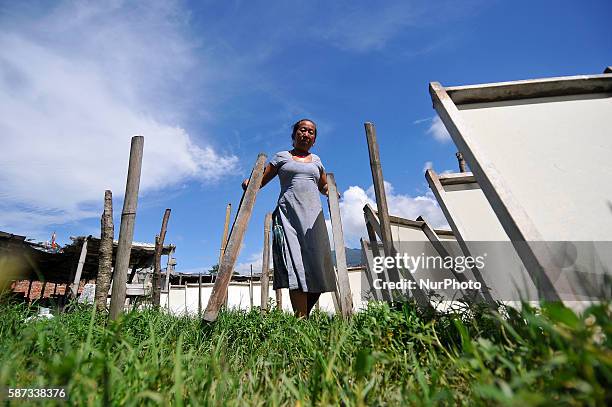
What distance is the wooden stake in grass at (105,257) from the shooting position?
435cm

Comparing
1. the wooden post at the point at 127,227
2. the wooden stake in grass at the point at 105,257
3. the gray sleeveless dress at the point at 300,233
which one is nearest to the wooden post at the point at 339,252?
the gray sleeveless dress at the point at 300,233

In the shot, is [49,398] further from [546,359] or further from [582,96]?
[582,96]

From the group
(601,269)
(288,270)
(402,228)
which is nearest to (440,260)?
(402,228)

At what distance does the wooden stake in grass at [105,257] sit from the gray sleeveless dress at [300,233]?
2486 mm

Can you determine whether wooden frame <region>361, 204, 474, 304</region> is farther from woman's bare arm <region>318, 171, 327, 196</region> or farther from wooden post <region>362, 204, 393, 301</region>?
woman's bare arm <region>318, 171, 327, 196</region>

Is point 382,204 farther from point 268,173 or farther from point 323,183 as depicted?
point 268,173

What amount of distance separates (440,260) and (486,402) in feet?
14.7

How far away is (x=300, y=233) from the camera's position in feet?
11.1

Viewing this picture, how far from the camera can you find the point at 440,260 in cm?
513

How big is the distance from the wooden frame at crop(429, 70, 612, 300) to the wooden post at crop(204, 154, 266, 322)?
164 cm

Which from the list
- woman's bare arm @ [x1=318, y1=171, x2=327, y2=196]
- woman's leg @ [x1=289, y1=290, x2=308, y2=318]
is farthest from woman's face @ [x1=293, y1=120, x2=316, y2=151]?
woman's leg @ [x1=289, y1=290, x2=308, y2=318]

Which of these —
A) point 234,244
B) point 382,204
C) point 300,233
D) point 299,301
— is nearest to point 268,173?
point 300,233

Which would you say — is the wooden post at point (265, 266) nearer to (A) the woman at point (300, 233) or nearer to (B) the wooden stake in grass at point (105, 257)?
(B) the wooden stake in grass at point (105, 257)

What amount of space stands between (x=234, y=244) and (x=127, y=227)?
91 centimetres
